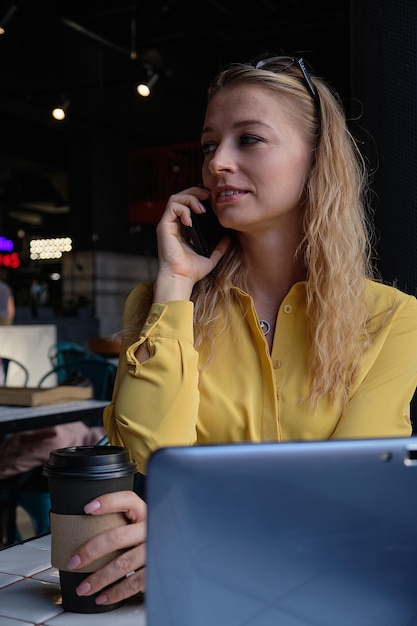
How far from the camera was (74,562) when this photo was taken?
83 centimetres

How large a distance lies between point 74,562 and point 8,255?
43.8 ft

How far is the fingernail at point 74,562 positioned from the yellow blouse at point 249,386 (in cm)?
47

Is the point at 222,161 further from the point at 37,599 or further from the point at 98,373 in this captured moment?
the point at 98,373

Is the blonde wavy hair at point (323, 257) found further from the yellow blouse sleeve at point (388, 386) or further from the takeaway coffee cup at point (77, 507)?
the takeaway coffee cup at point (77, 507)

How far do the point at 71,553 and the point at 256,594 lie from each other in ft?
1.11

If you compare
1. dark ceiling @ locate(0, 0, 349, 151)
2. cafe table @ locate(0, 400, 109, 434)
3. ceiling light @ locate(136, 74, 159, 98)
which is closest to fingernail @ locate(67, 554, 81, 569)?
cafe table @ locate(0, 400, 109, 434)

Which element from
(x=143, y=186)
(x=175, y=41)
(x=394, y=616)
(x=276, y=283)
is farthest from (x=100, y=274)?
(x=394, y=616)

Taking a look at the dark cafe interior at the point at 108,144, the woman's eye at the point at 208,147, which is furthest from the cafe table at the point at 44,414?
the woman's eye at the point at 208,147

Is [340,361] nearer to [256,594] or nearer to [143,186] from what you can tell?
[256,594]

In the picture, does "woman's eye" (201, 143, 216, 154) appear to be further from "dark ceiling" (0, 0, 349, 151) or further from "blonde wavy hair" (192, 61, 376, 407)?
"dark ceiling" (0, 0, 349, 151)

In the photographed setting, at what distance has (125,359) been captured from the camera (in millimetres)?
1398

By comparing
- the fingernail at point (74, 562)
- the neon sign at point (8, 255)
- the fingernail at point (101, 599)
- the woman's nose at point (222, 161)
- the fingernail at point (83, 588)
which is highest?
the neon sign at point (8, 255)

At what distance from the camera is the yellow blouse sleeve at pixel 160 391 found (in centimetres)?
131

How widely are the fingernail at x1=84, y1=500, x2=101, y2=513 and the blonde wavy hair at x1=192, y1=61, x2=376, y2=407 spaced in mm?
630
